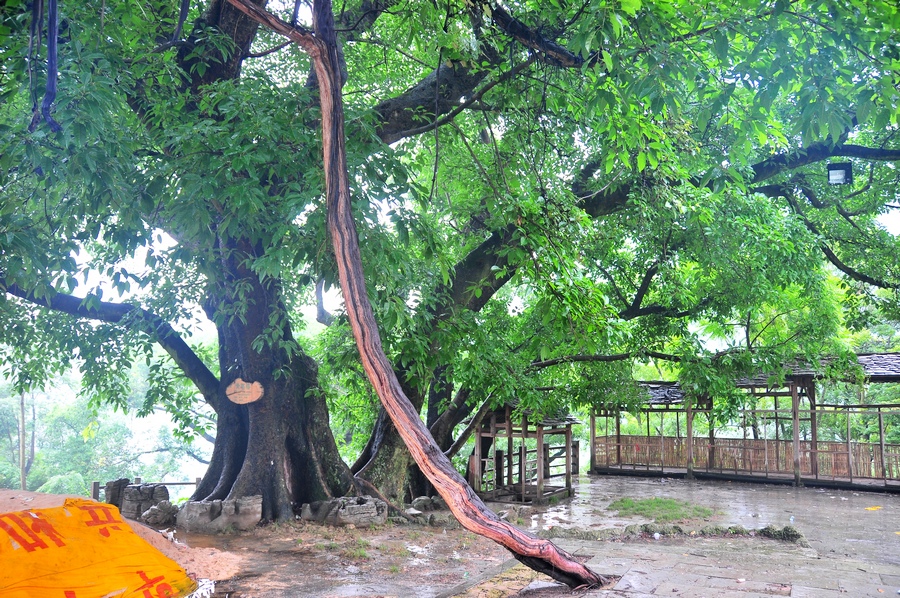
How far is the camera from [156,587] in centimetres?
459

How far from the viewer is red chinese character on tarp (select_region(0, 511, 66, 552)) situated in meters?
4.04

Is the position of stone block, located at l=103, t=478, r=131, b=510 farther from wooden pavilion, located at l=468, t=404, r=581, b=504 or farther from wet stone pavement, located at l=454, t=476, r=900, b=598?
wooden pavilion, located at l=468, t=404, r=581, b=504

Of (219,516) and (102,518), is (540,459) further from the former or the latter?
(102,518)

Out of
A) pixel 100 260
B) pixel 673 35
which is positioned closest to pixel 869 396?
pixel 673 35

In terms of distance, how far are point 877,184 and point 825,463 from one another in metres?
8.06

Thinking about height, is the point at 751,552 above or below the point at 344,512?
below

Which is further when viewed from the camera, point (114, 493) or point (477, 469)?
point (477, 469)

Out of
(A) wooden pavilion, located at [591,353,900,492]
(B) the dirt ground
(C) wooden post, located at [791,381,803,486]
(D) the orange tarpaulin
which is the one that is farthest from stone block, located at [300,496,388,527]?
(C) wooden post, located at [791,381,803,486]

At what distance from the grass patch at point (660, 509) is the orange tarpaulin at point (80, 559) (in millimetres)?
8658

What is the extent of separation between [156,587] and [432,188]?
3.87m

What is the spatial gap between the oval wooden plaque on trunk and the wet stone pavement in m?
4.28

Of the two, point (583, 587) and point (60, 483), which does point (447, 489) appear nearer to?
point (583, 587)

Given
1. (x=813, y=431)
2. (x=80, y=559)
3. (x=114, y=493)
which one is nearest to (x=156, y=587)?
(x=80, y=559)

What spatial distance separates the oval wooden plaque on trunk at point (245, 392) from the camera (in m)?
8.88
